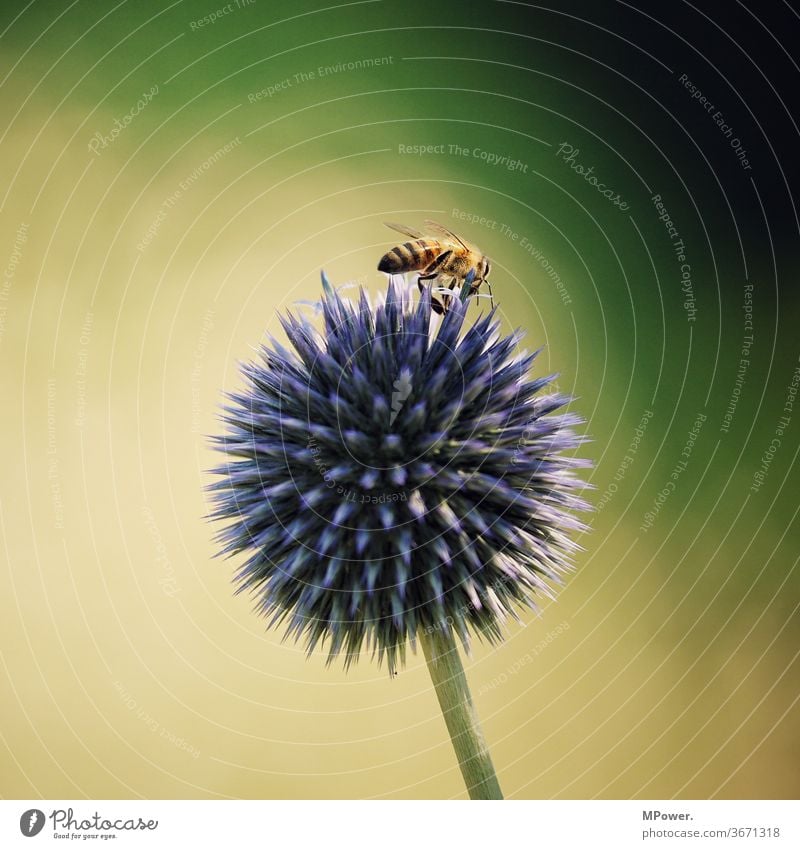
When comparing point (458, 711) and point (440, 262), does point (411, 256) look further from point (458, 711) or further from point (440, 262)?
point (458, 711)

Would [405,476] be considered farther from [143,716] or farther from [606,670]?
[606,670]

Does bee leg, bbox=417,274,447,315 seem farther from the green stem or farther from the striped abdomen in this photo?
the green stem

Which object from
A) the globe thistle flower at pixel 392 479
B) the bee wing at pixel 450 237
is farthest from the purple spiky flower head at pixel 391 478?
the bee wing at pixel 450 237

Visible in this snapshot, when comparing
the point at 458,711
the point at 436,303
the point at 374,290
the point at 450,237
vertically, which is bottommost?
the point at 458,711
